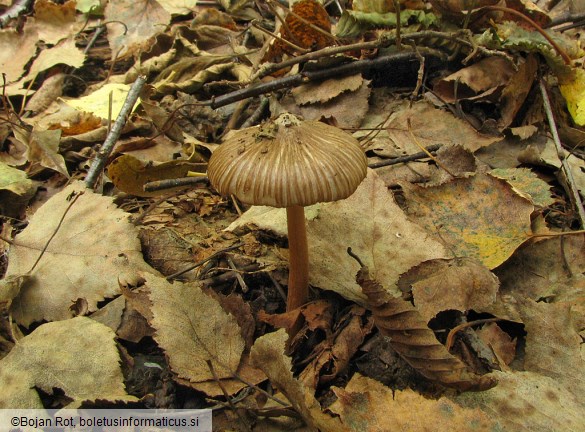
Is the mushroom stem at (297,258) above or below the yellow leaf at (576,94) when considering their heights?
below

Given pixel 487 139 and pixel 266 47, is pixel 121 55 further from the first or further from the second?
pixel 487 139

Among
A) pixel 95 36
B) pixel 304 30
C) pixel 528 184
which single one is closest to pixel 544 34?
pixel 528 184

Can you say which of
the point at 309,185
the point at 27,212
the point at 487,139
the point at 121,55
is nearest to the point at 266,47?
the point at 121,55

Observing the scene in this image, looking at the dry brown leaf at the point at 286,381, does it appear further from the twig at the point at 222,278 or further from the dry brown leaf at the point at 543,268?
the dry brown leaf at the point at 543,268

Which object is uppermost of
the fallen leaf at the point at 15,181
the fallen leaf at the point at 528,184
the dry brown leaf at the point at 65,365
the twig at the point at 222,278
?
the fallen leaf at the point at 15,181

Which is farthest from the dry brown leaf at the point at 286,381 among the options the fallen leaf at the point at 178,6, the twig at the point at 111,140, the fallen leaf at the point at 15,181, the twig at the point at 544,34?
the fallen leaf at the point at 178,6

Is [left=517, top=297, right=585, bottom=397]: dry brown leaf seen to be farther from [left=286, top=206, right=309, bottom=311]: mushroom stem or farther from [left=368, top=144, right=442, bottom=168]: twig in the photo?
[left=368, top=144, right=442, bottom=168]: twig
